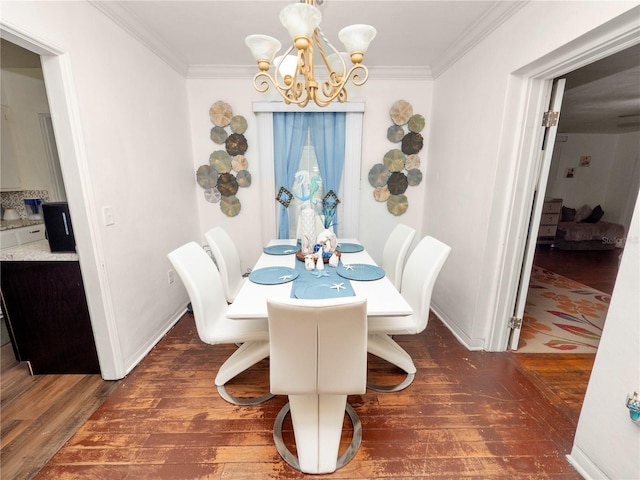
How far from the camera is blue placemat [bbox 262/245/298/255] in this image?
2.20 m

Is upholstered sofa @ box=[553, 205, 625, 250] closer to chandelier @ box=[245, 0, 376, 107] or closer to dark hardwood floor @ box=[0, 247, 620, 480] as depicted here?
dark hardwood floor @ box=[0, 247, 620, 480]

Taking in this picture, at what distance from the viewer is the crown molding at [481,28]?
1.67 m

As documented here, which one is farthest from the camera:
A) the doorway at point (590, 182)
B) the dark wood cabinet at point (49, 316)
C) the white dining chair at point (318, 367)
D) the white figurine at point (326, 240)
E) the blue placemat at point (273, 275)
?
the doorway at point (590, 182)

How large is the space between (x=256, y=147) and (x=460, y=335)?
268 cm

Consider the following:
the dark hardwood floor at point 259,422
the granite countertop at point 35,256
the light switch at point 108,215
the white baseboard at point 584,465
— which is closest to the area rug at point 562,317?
the dark hardwood floor at point 259,422

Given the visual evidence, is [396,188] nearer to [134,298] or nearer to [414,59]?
[414,59]

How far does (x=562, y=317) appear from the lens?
265 centimetres

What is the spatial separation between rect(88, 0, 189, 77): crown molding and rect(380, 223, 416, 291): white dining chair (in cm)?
245

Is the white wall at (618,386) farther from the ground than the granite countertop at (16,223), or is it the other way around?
the granite countertop at (16,223)

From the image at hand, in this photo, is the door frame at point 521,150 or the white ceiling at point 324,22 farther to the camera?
the white ceiling at point 324,22

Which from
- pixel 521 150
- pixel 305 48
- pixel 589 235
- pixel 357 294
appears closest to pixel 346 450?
pixel 357 294

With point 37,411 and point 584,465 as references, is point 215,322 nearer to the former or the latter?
point 37,411

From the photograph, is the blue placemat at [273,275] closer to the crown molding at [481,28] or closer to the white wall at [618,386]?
the white wall at [618,386]

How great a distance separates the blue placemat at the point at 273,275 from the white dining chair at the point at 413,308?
1.87 ft
